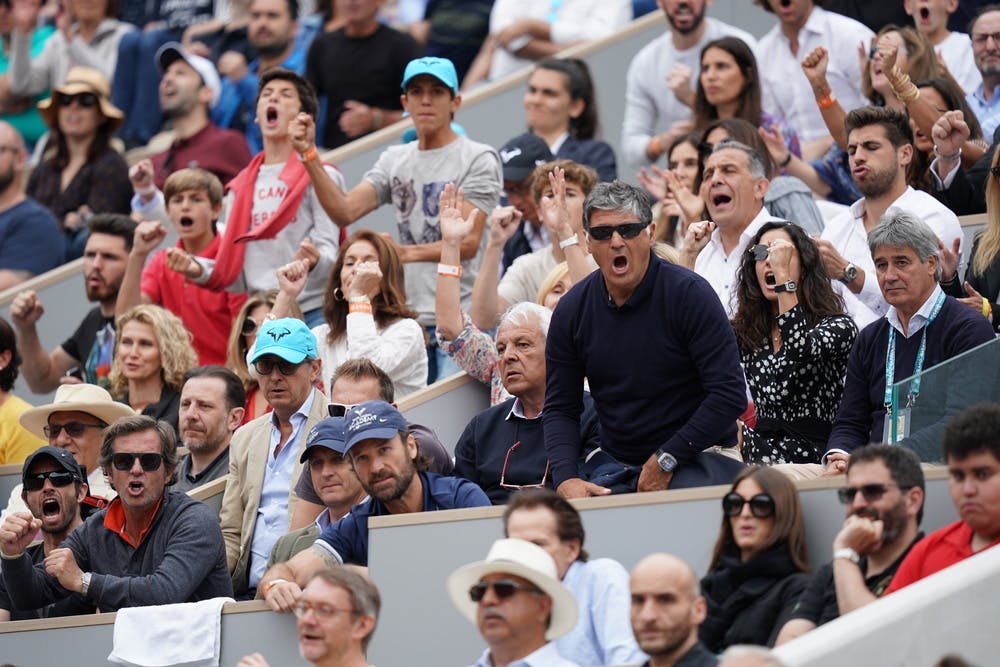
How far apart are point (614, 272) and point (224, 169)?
18.5 ft

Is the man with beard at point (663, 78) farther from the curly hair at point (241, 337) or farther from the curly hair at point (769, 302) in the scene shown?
the curly hair at point (769, 302)

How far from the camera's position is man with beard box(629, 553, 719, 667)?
6.18 m

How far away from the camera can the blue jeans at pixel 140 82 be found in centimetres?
1544

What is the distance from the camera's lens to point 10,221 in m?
13.2

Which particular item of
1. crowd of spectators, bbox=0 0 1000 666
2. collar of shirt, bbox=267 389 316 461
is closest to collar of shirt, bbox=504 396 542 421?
crowd of spectators, bbox=0 0 1000 666

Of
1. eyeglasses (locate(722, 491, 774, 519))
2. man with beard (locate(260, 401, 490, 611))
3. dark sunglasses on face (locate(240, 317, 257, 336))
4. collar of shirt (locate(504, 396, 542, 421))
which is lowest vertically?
eyeglasses (locate(722, 491, 774, 519))

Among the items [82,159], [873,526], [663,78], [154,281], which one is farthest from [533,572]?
[82,159]

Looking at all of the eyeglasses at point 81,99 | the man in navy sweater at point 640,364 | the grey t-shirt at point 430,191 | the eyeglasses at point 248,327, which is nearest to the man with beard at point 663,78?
the grey t-shirt at point 430,191

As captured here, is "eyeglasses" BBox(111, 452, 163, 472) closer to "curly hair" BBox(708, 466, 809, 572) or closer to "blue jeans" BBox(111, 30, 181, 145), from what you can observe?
"curly hair" BBox(708, 466, 809, 572)

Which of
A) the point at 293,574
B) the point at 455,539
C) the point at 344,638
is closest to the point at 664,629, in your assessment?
the point at 344,638

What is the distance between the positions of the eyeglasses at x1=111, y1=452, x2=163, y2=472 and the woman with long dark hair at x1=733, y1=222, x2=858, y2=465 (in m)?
2.45

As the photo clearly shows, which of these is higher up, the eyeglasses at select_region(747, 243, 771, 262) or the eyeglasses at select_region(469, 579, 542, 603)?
the eyeglasses at select_region(747, 243, 771, 262)

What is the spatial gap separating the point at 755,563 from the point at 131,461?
115 inches

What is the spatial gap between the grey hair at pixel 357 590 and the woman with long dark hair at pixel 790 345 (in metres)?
2.05
